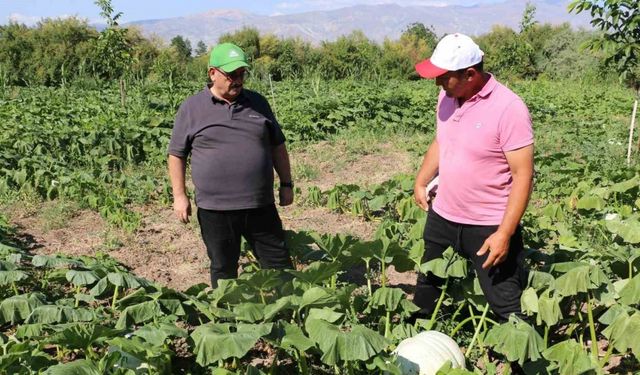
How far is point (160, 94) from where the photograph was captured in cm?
1516

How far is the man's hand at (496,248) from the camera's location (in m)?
2.78

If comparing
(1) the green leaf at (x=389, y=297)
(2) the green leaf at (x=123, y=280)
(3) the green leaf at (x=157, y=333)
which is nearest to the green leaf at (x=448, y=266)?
(1) the green leaf at (x=389, y=297)

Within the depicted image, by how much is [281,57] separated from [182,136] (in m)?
26.5

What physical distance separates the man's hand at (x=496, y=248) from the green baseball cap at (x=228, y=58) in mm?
1477

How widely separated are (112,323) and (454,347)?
1.72 metres

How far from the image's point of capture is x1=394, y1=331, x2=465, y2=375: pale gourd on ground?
278cm

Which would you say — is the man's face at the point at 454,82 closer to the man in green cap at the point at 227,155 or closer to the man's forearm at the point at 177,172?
the man in green cap at the point at 227,155

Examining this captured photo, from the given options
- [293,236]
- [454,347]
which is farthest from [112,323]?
[454,347]

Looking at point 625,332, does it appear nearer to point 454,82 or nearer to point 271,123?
point 454,82

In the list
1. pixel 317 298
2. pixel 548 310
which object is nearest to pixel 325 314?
pixel 317 298

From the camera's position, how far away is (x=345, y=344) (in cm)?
245

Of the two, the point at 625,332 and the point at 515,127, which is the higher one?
the point at 515,127

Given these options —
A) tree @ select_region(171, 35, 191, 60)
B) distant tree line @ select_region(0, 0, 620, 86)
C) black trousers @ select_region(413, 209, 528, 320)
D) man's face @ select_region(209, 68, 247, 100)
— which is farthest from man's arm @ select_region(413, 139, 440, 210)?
tree @ select_region(171, 35, 191, 60)

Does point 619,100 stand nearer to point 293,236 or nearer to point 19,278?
point 293,236
